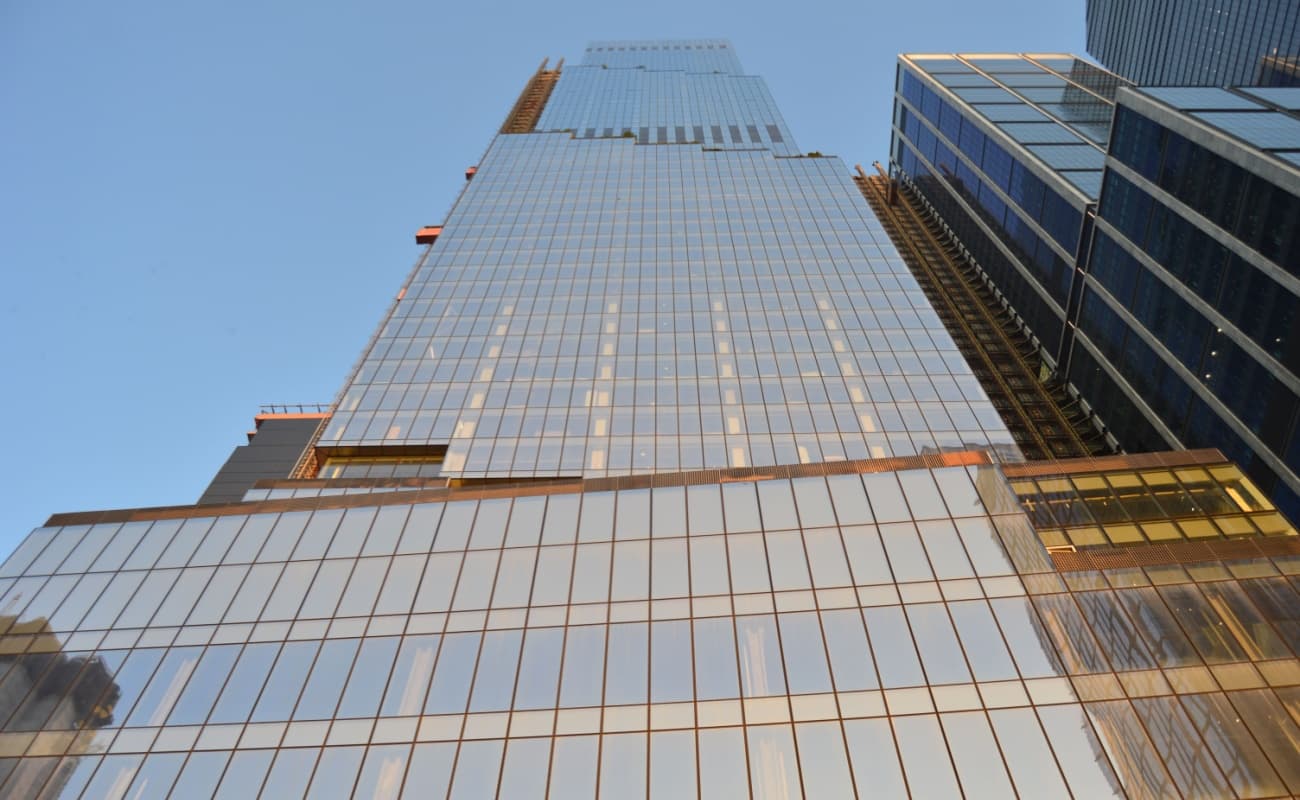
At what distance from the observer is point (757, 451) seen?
50656mm

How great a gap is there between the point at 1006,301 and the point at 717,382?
54.4m

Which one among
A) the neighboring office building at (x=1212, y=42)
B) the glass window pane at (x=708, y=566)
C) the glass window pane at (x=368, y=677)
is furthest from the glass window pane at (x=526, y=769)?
the neighboring office building at (x=1212, y=42)

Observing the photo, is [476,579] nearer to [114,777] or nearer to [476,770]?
[476,770]

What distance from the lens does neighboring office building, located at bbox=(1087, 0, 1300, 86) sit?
14200 centimetres

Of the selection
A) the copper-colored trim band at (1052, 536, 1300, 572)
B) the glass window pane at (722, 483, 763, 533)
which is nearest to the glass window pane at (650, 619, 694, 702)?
the glass window pane at (722, 483, 763, 533)

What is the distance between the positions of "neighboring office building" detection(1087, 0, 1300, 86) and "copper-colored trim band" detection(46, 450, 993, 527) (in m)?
151

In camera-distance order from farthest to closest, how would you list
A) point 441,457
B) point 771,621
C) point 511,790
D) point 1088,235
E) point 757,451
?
1. point 1088,235
2. point 441,457
3. point 757,451
4. point 771,621
5. point 511,790

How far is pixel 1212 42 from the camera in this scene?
163375 mm

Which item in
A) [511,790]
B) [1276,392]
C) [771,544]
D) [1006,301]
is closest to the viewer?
[511,790]

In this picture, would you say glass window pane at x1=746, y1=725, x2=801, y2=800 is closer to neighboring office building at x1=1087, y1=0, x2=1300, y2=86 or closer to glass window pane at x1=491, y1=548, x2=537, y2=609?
glass window pane at x1=491, y1=548, x2=537, y2=609

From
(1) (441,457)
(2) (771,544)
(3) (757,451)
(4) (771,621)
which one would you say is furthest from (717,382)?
(4) (771,621)

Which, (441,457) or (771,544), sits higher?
(771,544)

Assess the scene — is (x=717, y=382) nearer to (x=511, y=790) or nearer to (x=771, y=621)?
(x=771, y=621)

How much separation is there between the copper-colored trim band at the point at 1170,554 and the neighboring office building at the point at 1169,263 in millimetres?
22695
